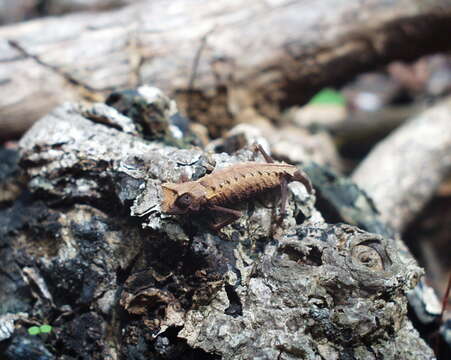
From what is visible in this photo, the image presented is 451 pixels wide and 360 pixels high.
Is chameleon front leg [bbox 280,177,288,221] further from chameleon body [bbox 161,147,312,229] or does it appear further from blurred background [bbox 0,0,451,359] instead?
blurred background [bbox 0,0,451,359]

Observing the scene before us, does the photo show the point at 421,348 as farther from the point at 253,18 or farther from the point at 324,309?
the point at 253,18

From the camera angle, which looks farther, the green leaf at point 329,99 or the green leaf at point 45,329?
the green leaf at point 329,99

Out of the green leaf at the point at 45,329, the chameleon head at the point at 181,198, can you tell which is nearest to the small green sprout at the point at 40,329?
the green leaf at the point at 45,329

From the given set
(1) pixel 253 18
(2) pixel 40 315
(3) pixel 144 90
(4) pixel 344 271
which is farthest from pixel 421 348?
(1) pixel 253 18

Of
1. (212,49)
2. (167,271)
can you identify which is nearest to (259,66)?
(212,49)

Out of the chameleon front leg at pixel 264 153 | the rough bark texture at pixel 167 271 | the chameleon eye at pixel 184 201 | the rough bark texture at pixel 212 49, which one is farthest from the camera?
the rough bark texture at pixel 212 49

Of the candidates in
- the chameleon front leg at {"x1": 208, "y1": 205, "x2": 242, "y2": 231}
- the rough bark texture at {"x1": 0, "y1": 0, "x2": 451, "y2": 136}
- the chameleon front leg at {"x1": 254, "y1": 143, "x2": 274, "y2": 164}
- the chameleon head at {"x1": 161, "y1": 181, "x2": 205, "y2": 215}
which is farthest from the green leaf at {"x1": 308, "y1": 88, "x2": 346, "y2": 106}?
the chameleon head at {"x1": 161, "y1": 181, "x2": 205, "y2": 215}

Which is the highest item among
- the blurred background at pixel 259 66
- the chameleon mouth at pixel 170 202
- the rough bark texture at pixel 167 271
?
the blurred background at pixel 259 66

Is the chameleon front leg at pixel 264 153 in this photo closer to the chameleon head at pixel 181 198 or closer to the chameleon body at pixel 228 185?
the chameleon body at pixel 228 185

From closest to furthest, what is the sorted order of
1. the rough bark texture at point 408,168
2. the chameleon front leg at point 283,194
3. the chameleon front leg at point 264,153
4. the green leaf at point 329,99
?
the chameleon front leg at point 283,194
the chameleon front leg at point 264,153
the rough bark texture at point 408,168
the green leaf at point 329,99
